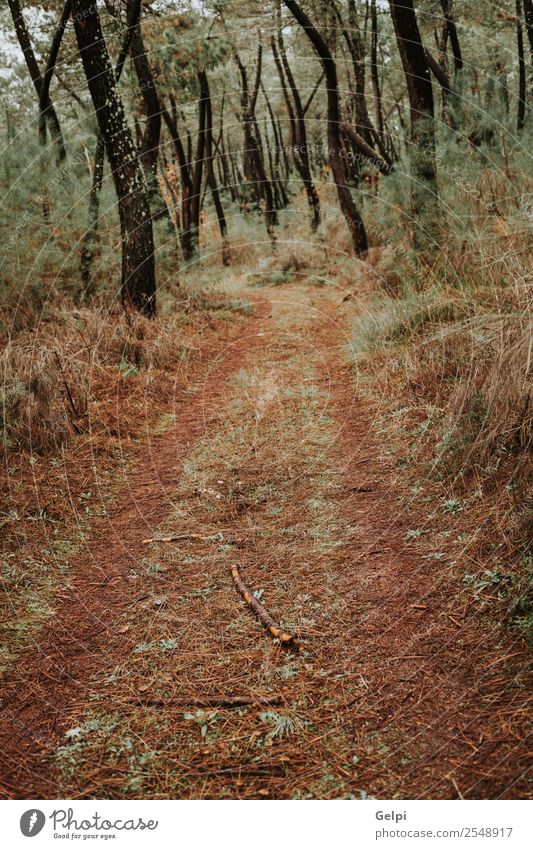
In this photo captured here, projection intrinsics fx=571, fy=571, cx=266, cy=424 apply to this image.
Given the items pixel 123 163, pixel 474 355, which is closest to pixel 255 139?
pixel 123 163

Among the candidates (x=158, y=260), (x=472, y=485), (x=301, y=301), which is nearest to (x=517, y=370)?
(x=472, y=485)

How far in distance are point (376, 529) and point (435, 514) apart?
0.34m

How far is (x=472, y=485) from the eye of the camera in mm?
3221

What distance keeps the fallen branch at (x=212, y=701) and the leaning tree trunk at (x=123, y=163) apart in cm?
602

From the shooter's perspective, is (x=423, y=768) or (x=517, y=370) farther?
(x=517, y=370)

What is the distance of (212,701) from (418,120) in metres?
7.10

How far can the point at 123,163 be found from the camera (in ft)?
23.8

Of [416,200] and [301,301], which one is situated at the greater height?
[416,200]
